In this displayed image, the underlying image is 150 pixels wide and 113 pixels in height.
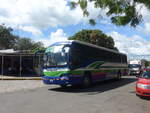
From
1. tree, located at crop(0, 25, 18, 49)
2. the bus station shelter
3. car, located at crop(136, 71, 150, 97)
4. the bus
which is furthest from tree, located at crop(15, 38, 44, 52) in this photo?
car, located at crop(136, 71, 150, 97)

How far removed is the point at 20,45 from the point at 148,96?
2402 inches

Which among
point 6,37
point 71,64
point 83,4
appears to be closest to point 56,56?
point 71,64

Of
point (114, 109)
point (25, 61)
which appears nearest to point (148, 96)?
point (114, 109)

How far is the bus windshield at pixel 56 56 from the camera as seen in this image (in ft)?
41.2

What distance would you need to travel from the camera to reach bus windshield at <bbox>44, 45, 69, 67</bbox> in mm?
12547

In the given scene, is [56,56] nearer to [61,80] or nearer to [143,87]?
[61,80]

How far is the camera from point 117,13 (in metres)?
8.05

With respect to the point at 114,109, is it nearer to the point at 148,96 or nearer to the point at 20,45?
the point at 148,96

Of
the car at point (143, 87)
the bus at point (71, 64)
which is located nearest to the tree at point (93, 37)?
the bus at point (71, 64)

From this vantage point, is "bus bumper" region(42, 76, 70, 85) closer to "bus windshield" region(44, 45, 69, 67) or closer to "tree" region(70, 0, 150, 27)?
"bus windshield" region(44, 45, 69, 67)

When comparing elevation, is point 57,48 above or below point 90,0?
below

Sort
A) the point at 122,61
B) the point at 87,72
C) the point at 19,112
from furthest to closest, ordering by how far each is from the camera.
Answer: the point at 122,61 < the point at 87,72 < the point at 19,112

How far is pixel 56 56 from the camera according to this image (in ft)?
42.1

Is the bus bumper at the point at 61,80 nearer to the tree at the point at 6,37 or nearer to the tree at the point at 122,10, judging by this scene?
the tree at the point at 122,10
